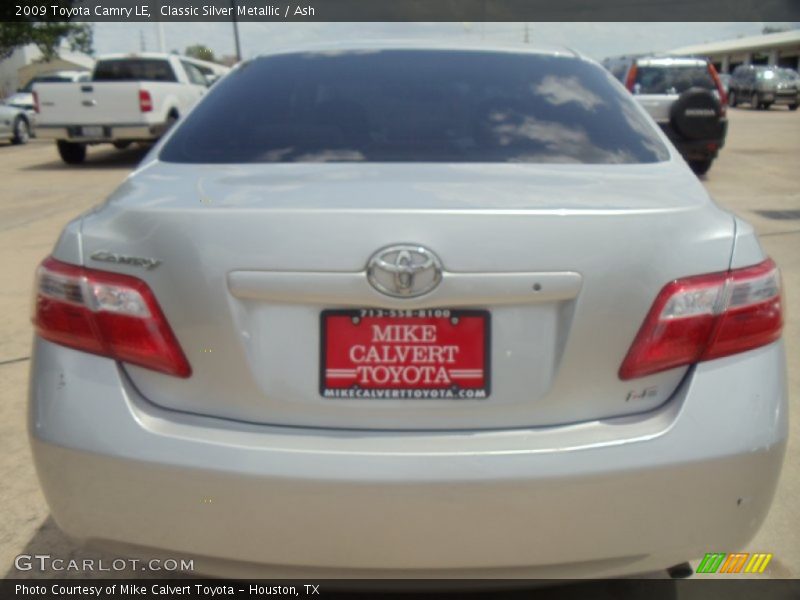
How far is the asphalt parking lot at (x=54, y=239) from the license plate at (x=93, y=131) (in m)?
0.62

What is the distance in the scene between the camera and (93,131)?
530 inches

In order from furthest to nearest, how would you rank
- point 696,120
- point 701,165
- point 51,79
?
point 51,79
point 701,165
point 696,120

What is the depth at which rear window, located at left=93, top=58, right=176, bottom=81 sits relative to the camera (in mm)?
15164

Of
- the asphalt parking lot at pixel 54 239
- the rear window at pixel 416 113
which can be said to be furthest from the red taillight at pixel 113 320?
the asphalt parking lot at pixel 54 239

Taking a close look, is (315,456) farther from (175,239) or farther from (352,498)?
(175,239)

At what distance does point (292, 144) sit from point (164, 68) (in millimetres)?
14049

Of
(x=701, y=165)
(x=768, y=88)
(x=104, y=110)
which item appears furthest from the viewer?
(x=768, y=88)

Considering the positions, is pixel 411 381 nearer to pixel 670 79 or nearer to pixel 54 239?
pixel 54 239

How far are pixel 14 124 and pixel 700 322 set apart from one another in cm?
2006

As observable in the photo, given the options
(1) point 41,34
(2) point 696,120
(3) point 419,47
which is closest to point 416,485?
(3) point 419,47

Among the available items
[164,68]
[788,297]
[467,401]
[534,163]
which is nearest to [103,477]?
[467,401]

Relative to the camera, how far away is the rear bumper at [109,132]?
13.3 metres

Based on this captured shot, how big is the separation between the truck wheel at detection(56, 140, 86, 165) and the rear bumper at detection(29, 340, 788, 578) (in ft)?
46.0

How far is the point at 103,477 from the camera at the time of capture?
1.77 metres
